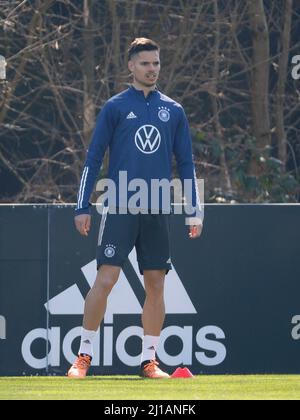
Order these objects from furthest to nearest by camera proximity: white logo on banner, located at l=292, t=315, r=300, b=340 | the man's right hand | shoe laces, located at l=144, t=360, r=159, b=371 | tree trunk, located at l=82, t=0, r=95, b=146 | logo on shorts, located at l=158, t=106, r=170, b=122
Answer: tree trunk, located at l=82, t=0, r=95, b=146
white logo on banner, located at l=292, t=315, r=300, b=340
shoe laces, located at l=144, t=360, r=159, b=371
logo on shorts, located at l=158, t=106, r=170, b=122
the man's right hand

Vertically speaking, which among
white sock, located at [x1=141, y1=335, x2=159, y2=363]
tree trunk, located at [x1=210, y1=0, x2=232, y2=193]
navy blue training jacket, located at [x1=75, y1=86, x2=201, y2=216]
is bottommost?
white sock, located at [x1=141, y1=335, x2=159, y2=363]

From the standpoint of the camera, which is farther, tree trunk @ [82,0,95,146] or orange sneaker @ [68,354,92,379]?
tree trunk @ [82,0,95,146]

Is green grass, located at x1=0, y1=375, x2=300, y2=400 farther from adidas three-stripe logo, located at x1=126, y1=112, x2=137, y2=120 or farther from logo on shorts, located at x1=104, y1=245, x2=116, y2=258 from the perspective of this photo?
adidas three-stripe logo, located at x1=126, y1=112, x2=137, y2=120

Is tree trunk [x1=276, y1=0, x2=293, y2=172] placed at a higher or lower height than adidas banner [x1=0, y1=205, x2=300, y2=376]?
higher

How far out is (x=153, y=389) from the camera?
6.85 metres

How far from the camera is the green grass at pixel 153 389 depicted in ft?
21.3

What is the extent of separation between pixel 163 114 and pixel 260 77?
7.37 meters

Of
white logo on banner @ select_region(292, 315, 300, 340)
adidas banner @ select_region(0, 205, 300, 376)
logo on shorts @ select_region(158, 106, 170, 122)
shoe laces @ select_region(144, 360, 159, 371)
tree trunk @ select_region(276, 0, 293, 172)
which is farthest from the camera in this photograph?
tree trunk @ select_region(276, 0, 293, 172)

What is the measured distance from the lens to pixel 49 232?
9.20m

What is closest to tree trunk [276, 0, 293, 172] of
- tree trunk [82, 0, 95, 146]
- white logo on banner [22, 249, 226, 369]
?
tree trunk [82, 0, 95, 146]

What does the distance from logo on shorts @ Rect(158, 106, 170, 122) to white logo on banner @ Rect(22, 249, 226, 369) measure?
1.87 meters

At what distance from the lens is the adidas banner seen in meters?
9.12

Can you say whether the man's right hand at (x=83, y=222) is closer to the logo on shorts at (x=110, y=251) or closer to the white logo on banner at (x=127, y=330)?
the logo on shorts at (x=110, y=251)

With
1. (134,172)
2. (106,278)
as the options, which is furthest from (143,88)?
(106,278)
